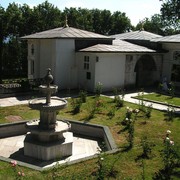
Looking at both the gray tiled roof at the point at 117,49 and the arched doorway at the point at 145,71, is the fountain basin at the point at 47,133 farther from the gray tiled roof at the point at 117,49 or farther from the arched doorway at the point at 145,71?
the arched doorway at the point at 145,71

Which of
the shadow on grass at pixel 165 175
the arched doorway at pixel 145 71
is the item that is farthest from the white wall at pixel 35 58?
the shadow on grass at pixel 165 175

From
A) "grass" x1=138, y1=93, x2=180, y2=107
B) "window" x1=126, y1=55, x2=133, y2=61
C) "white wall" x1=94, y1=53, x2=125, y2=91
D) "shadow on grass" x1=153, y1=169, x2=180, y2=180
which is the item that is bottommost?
"shadow on grass" x1=153, y1=169, x2=180, y2=180

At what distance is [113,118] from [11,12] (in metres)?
25.9

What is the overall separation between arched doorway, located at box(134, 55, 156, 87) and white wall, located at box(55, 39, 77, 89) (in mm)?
5824

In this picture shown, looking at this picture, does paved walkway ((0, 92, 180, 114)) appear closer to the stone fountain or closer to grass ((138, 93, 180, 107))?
grass ((138, 93, 180, 107))

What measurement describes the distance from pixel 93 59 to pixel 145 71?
655 centimetres

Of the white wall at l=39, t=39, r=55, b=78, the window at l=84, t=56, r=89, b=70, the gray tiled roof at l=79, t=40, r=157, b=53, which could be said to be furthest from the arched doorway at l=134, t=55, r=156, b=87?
the white wall at l=39, t=39, r=55, b=78

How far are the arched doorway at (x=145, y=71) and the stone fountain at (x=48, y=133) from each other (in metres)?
14.7

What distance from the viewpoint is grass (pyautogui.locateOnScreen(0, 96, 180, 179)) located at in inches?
329

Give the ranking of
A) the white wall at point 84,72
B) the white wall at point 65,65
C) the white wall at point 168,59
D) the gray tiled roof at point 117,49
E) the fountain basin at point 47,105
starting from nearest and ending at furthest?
the fountain basin at point 47,105, the gray tiled roof at point 117,49, the white wall at point 65,65, the white wall at point 84,72, the white wall at point 168,59

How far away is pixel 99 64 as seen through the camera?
800 inches

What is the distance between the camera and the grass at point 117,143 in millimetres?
8352

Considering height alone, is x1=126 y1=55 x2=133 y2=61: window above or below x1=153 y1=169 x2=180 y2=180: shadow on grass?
above

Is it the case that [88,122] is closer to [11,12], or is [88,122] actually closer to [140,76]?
[140,76]
